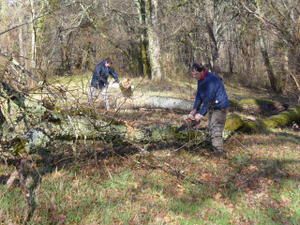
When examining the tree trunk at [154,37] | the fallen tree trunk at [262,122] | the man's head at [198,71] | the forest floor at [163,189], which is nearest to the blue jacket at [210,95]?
the man's head at [198,71]

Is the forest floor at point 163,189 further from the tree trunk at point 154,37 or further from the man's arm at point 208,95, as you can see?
the tree trunk at point 154,37

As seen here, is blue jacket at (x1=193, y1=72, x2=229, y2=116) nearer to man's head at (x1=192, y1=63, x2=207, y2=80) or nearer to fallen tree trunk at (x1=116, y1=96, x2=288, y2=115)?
man's head at (x1=192, y1=63, x2=207, y2=80)

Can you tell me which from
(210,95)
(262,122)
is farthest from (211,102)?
(262,122)

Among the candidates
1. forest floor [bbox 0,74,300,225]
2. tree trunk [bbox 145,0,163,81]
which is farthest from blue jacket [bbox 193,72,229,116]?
tree trunk [bbox 145,0,163,81]

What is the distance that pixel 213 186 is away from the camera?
26.8 feet

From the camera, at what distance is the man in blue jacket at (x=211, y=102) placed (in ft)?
31.0

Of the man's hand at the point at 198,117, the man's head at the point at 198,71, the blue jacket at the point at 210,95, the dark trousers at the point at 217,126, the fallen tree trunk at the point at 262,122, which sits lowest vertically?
the fallen tree trunk at the point at 262,122

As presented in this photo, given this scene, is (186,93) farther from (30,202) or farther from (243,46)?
(30,202)

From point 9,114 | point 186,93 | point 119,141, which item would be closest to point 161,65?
point 186,93

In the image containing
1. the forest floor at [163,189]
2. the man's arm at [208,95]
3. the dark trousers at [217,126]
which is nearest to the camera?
the forest floor at [163,189]

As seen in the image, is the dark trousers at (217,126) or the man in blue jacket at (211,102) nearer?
the man in blue jacket at (211,102)

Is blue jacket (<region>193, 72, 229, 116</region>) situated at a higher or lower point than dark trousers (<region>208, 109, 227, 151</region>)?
higher

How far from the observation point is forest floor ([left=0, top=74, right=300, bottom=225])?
6.60 metres

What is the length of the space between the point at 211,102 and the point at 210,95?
202 millimetres
